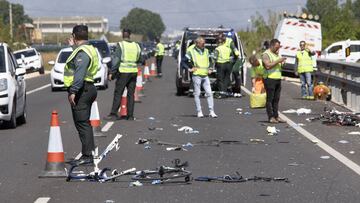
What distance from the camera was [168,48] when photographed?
100 m

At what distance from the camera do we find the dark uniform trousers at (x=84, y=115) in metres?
11.5

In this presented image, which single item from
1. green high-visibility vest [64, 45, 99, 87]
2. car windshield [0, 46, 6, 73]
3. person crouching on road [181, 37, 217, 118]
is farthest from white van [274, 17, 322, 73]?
green high-visibility vest [64, 45, 99, 87]

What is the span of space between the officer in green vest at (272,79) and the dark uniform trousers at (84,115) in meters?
6.85

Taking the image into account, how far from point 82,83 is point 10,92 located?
224 inches

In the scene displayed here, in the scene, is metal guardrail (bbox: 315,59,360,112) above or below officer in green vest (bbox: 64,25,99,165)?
below

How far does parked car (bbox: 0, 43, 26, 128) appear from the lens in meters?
16.5

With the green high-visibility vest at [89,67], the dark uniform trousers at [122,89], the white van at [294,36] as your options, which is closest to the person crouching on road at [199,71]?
the dark uniform trousers at [122,89]

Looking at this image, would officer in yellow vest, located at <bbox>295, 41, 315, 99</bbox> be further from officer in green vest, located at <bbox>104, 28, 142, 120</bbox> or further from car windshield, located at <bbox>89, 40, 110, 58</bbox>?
car windshield, located at <bbox>89, 40, 110, 58</bbox>

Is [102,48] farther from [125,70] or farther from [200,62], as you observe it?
[125,70]

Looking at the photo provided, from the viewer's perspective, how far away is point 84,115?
11.5m

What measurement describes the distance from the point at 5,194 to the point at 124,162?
2.72 m

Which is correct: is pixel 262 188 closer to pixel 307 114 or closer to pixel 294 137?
pixel 294 137

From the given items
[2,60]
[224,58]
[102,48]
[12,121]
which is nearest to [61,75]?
[224,58]

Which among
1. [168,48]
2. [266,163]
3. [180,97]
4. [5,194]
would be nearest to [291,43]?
[180,97]
